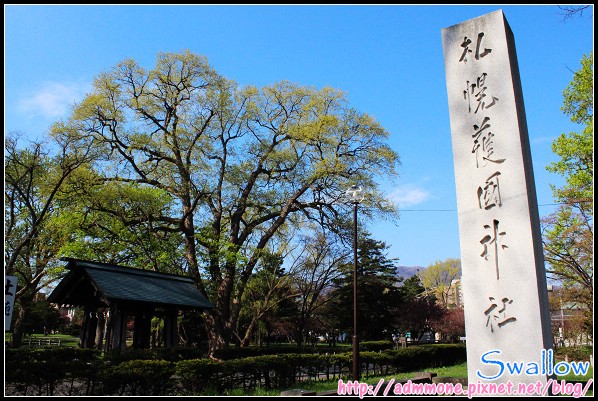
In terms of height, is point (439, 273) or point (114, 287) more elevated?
point (439, 273)

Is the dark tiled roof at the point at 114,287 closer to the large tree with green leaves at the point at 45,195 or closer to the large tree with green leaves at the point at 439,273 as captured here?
the large tree with green leaves at the point at 45,195

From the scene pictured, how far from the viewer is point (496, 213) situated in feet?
26.2

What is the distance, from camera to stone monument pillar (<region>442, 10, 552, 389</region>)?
740 centimetres

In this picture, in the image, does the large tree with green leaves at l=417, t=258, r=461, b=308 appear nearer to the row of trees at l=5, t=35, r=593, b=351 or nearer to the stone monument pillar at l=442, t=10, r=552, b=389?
the row of trees at l=5, t=35, r=593, b=351

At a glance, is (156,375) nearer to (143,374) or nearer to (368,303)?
(143,374)

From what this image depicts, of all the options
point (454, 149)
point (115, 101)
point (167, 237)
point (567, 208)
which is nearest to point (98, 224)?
point (167, 237)

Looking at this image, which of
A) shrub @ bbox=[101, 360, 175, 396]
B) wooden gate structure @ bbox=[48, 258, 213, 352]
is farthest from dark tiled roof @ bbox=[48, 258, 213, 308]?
shrub @ bbox=[101, 360, 175, 396]

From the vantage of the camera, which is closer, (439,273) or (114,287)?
(114,287)

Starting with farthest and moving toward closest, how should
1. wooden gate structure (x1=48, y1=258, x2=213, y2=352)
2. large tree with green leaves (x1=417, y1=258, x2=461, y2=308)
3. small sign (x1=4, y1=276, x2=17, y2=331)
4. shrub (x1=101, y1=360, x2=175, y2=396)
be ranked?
1. large tree with green leaves (x1=417, y1=258, x2=461, y2=308)
2. wooden gate structure (x1=48, y1=258, x2=213, y2=352)
3. shrub (x1=101, y1=360, x2=175, y2=396)
4. small sign (x1=4, y1=276, x2=17, y2=331)

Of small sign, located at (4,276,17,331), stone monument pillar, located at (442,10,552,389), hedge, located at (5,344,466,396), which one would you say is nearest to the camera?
stone monument pillar, located at (442,10,552,389)

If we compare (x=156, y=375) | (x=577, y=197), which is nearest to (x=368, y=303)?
(x=577, y=197)

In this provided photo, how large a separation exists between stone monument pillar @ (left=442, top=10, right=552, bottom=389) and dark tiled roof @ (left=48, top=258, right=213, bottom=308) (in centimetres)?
1110

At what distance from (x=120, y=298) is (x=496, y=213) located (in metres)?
11.6

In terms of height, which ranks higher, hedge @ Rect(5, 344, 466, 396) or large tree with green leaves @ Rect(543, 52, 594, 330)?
large tree with green leaves @ Rect(543, 52, 594, 330)
